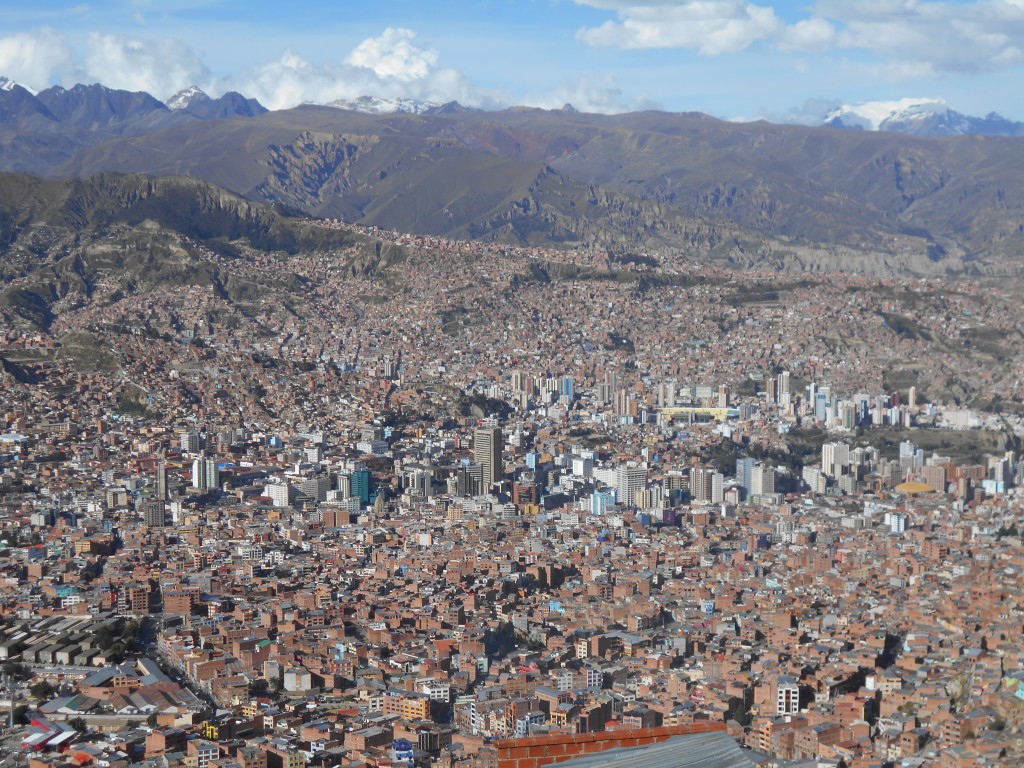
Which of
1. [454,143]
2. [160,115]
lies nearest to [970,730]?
[454,143]

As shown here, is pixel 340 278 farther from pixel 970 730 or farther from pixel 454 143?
pixel 454 143

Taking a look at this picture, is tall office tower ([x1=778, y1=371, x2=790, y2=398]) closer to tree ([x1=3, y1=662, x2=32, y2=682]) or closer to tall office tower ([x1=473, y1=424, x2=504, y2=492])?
tall office tower ([x1=473, y1=424, x2=504, y2=492])

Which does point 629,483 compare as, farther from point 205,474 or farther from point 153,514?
point 153,514

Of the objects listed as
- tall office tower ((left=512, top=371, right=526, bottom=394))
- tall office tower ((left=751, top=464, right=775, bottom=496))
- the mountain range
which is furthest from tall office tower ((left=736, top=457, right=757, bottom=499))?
the mountain range

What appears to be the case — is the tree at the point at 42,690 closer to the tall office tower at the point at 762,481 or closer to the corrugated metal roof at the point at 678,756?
the corrugated metal roof at the point at 678,756

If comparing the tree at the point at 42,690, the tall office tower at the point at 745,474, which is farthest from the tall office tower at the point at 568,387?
the tree at the point at 42,690

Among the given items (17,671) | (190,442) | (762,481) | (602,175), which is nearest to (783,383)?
(762,481)
